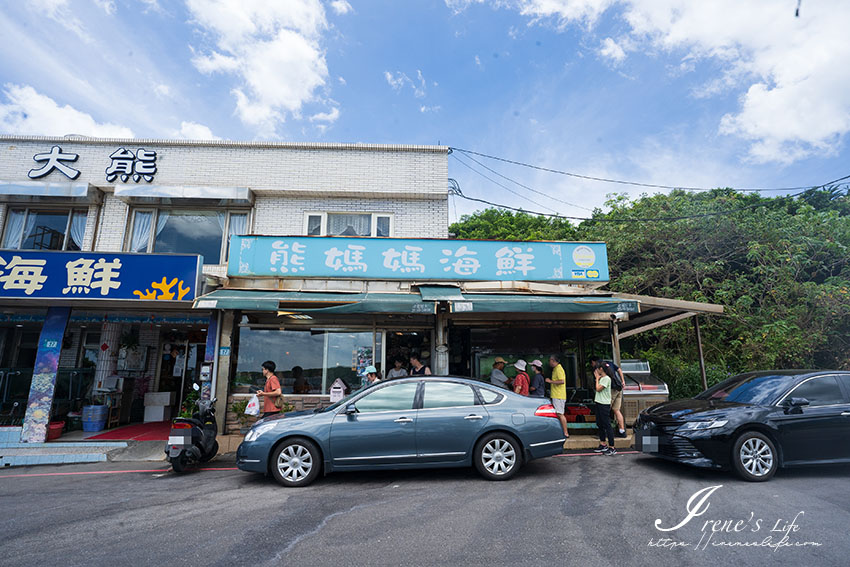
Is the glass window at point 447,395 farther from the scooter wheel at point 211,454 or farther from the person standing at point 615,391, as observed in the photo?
the scooter wheel at point 211,454

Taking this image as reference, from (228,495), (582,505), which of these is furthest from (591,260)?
(228,495)

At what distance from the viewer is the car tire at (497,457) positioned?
6047mm

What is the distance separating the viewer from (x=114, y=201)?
11.5 m

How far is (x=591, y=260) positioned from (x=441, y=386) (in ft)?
18.9

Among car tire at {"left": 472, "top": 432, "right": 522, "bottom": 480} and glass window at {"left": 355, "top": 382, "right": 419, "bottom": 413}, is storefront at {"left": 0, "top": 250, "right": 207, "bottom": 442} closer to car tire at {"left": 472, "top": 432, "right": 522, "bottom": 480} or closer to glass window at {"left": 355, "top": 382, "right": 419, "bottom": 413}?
glass window at {"left": 355, "top": 382, "right": 419, "bottom": 413}

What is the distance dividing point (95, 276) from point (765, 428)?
38.1 feet

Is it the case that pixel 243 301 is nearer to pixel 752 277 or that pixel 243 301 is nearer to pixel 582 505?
pixel 582 505

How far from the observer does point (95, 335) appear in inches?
466

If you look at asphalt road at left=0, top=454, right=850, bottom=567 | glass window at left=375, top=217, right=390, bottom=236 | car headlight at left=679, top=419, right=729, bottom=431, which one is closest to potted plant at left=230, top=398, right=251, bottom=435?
asphalt road at left=0, top=454, right=850, bottom=567

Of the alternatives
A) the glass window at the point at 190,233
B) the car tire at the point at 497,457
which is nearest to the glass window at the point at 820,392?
the car tire at the point at 497,457

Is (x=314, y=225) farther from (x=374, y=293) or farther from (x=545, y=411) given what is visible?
(x=545, y=411)

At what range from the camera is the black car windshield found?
20.8ft

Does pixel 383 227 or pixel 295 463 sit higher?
pixel 383 227

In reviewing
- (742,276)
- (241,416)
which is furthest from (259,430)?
(742,276)
